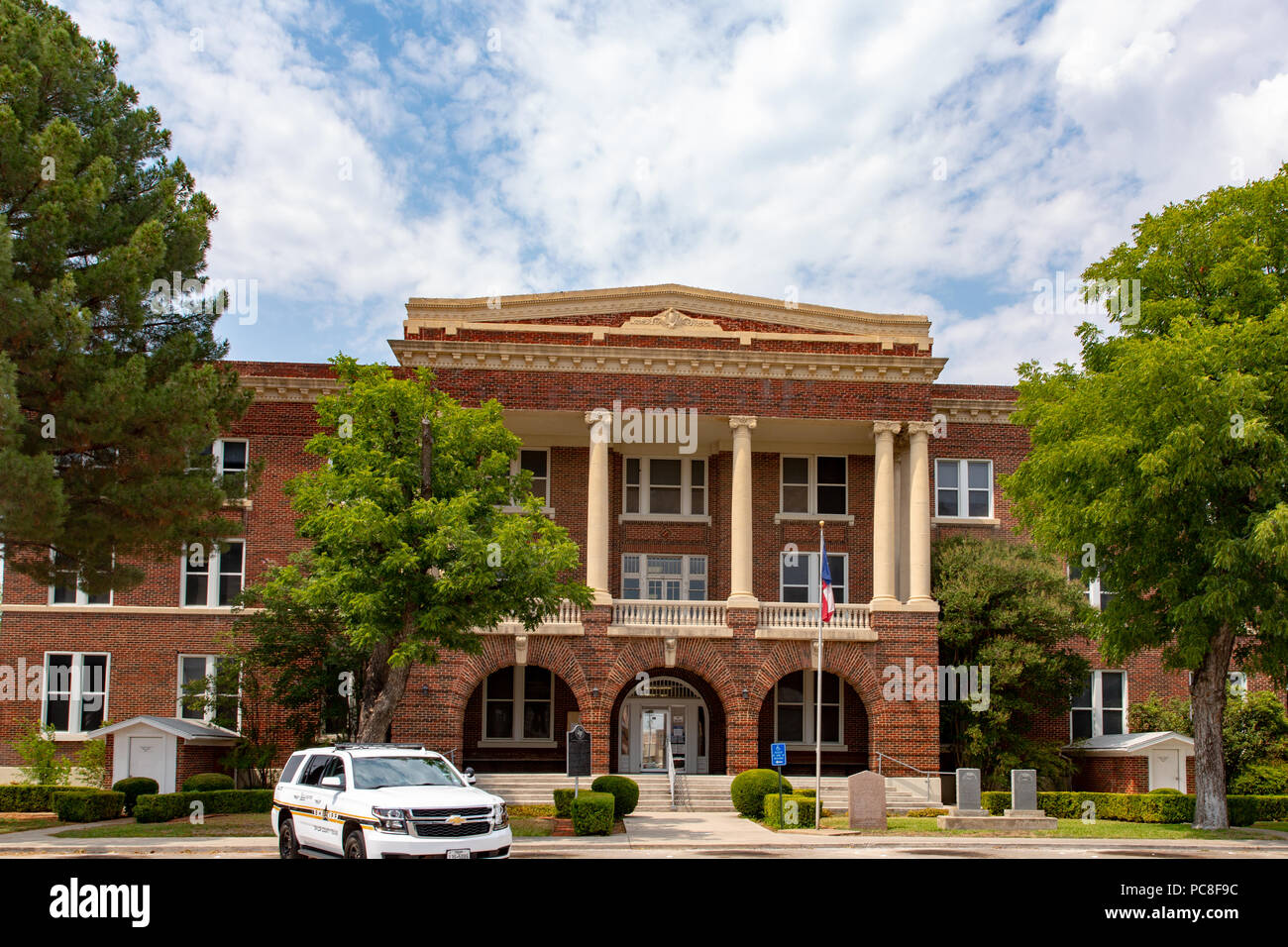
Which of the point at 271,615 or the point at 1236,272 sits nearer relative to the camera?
the point at 1236,272

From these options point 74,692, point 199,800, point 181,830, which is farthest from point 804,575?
point 74,692

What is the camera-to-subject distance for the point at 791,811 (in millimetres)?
27219

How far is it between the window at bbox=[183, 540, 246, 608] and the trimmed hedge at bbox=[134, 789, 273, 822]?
1089cm

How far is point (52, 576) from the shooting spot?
25.8 meters

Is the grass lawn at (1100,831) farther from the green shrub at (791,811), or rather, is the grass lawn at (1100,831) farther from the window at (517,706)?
the window at (517,706)

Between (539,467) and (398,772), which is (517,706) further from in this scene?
(398,772)

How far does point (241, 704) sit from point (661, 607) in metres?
12.0

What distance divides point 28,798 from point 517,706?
45.0 feet

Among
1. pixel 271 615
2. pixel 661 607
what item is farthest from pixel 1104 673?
pixel 271 615

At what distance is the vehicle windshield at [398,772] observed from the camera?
16250mm

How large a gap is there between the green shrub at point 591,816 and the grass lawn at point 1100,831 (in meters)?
5.72

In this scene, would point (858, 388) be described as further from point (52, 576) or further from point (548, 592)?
point (52, 576)

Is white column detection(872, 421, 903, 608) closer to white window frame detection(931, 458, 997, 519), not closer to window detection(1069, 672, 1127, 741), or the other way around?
white window frame detection(931, 458, 997, 519)

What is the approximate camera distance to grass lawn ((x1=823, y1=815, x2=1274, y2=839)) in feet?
82.1
